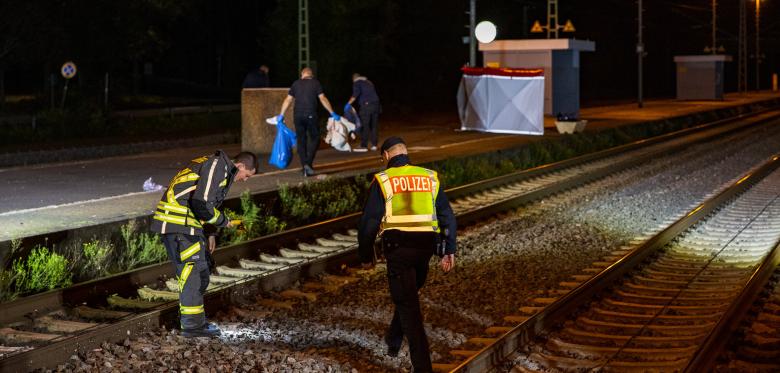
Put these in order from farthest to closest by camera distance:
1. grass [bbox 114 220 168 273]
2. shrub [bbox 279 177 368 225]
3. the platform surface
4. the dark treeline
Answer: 1. the dark treeline
2. shrub [bbox 279 177 368 225]
3. the platform surface
4. grass [bbox 114 220 168 273]

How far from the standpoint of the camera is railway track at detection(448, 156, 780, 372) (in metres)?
8.30

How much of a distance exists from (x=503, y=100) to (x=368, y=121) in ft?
23.7

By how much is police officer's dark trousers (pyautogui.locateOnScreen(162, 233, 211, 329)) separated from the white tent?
22.0m

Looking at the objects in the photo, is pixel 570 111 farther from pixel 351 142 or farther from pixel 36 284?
pixel 36 284

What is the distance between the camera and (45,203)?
16.0 m

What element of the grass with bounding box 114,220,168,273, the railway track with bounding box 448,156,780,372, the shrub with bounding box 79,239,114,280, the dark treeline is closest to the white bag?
the railway track with bounding box 448,156,780,372

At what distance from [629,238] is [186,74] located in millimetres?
66094

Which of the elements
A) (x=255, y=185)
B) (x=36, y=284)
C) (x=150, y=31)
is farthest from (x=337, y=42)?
(x=36, y=284)

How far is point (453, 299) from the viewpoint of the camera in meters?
10.6

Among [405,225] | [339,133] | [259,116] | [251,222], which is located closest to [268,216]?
[251,222]

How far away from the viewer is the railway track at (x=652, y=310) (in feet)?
27.2

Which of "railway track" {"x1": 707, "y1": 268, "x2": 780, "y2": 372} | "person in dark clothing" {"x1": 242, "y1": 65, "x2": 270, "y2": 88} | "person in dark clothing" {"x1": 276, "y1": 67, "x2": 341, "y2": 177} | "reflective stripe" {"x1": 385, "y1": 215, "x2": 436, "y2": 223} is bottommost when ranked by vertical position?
"railway track" {"x1": 707, "y1": 268, "x2": 780, "y2": 372}

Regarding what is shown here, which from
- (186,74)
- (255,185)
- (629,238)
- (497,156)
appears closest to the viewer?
(629,238)

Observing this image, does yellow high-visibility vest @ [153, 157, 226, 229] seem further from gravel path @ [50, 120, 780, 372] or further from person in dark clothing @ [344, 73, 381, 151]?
person in dark clothing @ [344, 73, 381, 151]
